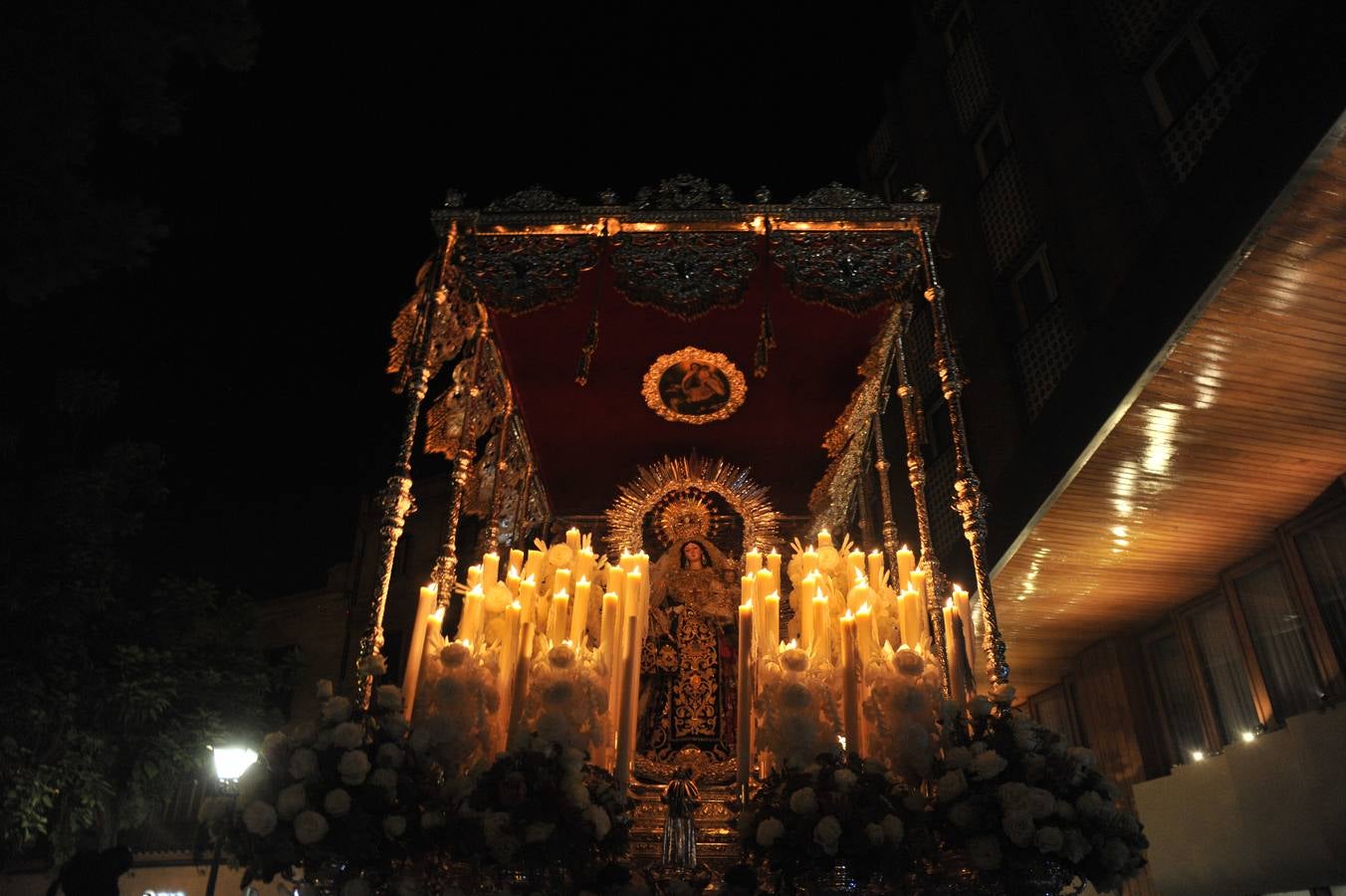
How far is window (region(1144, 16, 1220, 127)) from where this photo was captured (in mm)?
8156

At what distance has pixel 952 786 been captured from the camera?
10.7 ft

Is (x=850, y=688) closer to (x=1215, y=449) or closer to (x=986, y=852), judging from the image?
(x=986, y=852)

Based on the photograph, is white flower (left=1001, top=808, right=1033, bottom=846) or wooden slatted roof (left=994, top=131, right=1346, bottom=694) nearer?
white flower (left=1001, top=808, right=1033, bottom=846)

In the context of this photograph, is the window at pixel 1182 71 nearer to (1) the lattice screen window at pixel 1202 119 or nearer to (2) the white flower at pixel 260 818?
(1) the lattice screen window at pixel 1202 119

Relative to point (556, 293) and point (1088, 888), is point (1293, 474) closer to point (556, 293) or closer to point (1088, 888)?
point (1088, 888)

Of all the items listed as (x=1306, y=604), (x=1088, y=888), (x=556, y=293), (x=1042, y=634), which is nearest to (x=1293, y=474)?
(x=1306, y=604)

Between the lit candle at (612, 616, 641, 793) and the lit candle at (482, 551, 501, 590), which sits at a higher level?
the lit candle at (482, 551, 501, 590)

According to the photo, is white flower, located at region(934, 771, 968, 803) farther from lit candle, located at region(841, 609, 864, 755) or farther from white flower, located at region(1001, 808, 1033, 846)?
lit candle, located at region(841, 609, 864, 755)

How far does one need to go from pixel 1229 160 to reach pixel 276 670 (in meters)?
13.7

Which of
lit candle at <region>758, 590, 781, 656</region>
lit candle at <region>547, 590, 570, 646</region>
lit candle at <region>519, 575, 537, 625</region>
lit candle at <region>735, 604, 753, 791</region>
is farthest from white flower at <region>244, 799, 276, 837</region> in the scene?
lit candle at <region>758, 590, 781, 656</region>

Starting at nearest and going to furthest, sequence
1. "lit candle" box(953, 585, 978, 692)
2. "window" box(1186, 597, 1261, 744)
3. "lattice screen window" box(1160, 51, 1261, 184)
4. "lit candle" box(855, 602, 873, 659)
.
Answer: "lit candle" box(855, 602, 873, 659) → "lit candle" box(953, 585, 978, 692) → "window" box(1186, 597, 1261, 744) → "lattice screen window" box(1160, 51, 1261, 184)

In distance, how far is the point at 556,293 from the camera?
16.5 feet

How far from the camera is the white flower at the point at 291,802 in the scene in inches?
123

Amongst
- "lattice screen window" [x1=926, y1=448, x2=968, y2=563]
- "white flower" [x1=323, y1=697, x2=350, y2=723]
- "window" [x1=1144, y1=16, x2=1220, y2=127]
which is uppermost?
"window" [x1=1144, y1=16, x2=1220, y2=127]
